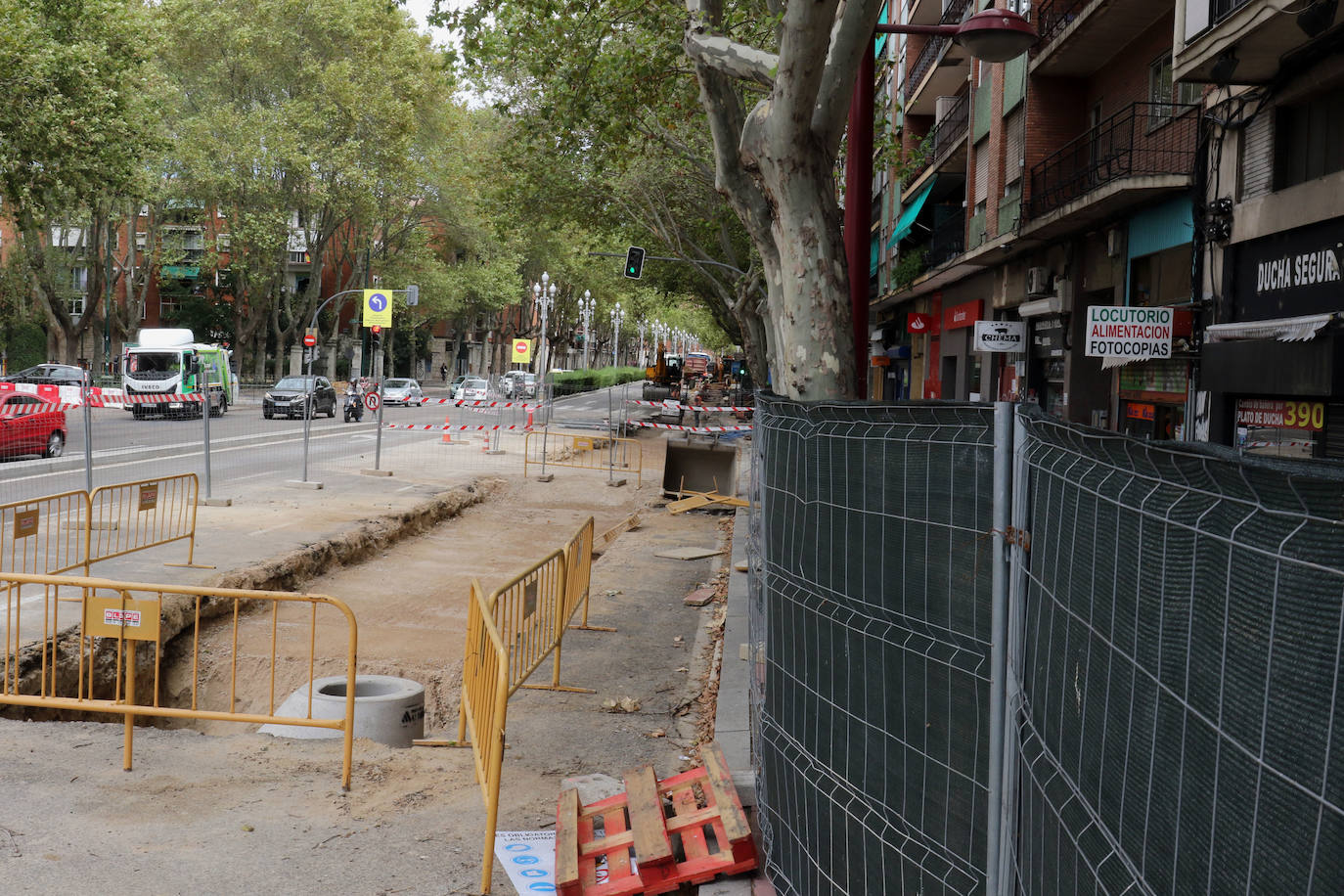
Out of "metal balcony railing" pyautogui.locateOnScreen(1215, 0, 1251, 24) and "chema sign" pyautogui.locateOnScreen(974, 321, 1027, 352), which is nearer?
"metal balcony railing" pyautogui.locateOnScreen(1215, 0, 1251, 24)

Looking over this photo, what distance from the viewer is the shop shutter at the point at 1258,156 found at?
12.4 metres

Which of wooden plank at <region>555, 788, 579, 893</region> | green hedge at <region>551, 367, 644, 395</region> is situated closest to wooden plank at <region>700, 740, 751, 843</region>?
wooden plank at <region>555, 788, 579, 893</region>

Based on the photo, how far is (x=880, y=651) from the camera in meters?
3.25

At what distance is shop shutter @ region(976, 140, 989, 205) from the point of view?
23.1 m

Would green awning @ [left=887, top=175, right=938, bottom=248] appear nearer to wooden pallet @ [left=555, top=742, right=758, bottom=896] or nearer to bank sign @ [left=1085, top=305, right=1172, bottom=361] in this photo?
bank sign @ [left=1085, top=305, right=1172, bottom=361]

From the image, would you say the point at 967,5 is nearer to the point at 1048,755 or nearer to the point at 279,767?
the point at 279,767

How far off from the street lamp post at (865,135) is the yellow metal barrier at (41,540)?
241 inches

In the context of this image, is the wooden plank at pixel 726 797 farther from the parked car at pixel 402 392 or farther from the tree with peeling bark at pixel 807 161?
the parked car at pixel 402 392

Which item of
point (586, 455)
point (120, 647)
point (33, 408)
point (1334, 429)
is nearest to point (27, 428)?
point (33, 408)

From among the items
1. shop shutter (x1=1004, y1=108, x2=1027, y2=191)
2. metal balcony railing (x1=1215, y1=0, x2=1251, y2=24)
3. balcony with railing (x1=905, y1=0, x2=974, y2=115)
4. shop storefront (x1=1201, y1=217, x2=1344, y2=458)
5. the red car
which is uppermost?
balcony with railing (x1=905, y1=0, x2=974, y2=115)

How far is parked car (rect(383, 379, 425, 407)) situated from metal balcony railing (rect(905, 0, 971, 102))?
26.0 m

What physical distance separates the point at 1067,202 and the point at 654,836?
14.6 metres

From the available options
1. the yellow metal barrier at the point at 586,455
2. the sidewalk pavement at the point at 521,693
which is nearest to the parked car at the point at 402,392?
the yellow metal barrier at the point at 586,455

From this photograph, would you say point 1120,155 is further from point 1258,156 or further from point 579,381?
point 579,381
